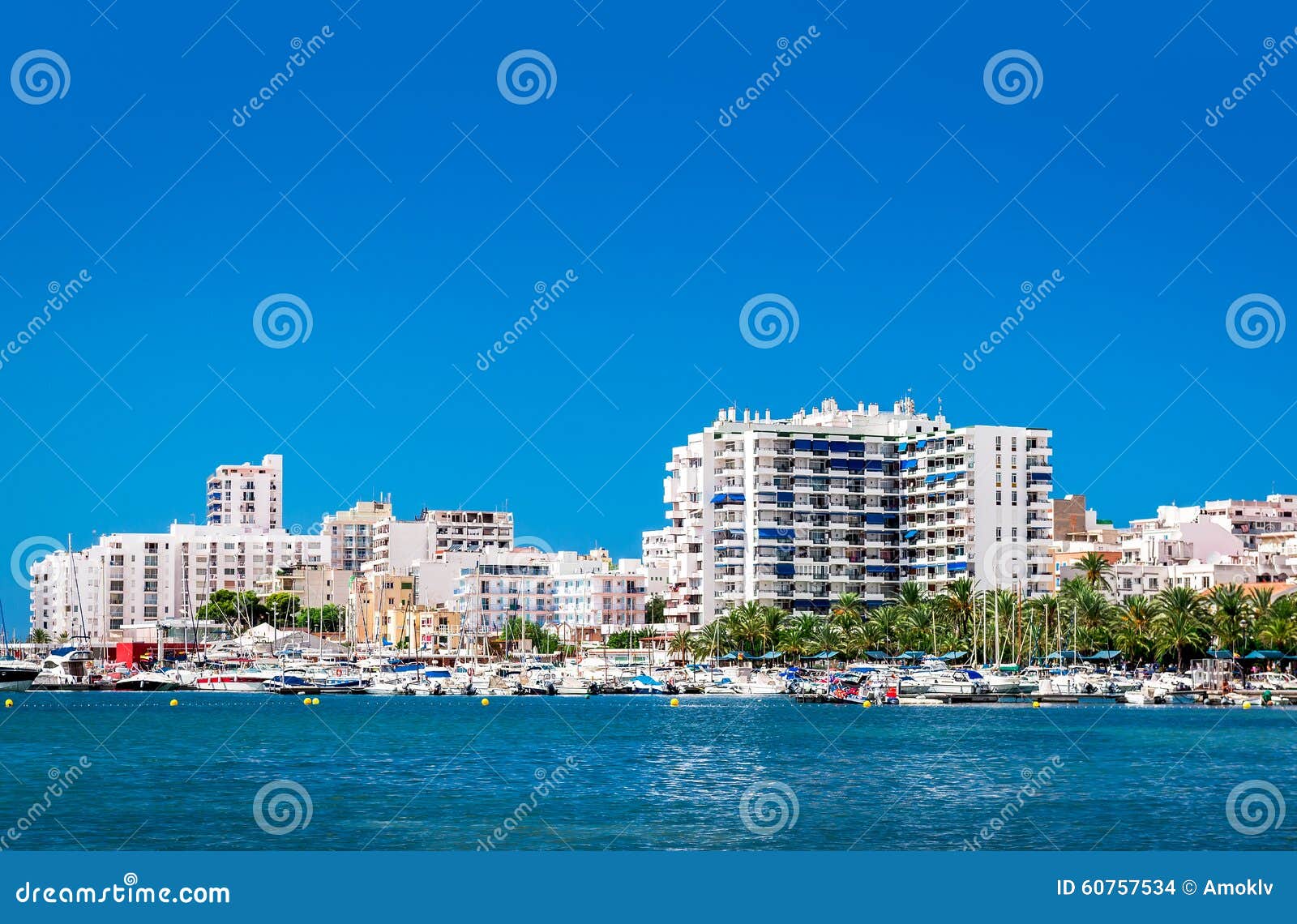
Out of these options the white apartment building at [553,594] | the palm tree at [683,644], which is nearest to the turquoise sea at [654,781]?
the palm tree at [683,644]

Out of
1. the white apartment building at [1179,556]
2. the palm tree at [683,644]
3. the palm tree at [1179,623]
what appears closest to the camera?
the palm tree at [1179,623]

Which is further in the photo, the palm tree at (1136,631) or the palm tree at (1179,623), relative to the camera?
the palm tree at (1136,631)

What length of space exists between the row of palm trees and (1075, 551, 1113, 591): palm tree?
0.47 feet

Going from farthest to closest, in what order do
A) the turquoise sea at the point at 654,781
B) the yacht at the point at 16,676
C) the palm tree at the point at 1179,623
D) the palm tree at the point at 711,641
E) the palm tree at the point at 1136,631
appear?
the palm tree at the point at 711,641 → the yacht at the point at 16,676 → the palm tree at the point at 1136,631 → the palm tree at the point at 1179,623 → the turquoise sea at the point at 654,781

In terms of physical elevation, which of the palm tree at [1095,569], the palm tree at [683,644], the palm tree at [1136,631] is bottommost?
the palm tree at [683,644]

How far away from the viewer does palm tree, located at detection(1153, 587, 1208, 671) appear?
115875 mm

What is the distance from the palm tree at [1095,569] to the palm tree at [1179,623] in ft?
49.4

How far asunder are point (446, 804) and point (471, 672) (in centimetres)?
8502

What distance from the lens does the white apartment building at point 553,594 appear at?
573 feet

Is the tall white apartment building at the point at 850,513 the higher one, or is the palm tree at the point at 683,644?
the tall white apartment building at the point at 850,513

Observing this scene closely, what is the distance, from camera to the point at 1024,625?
12875cm

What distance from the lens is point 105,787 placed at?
5031 cm

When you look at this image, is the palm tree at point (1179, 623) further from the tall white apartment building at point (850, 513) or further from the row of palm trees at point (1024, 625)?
the tall white apartment building at point (850, 513)

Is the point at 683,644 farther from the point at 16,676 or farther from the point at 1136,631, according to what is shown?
the point at 16,676
